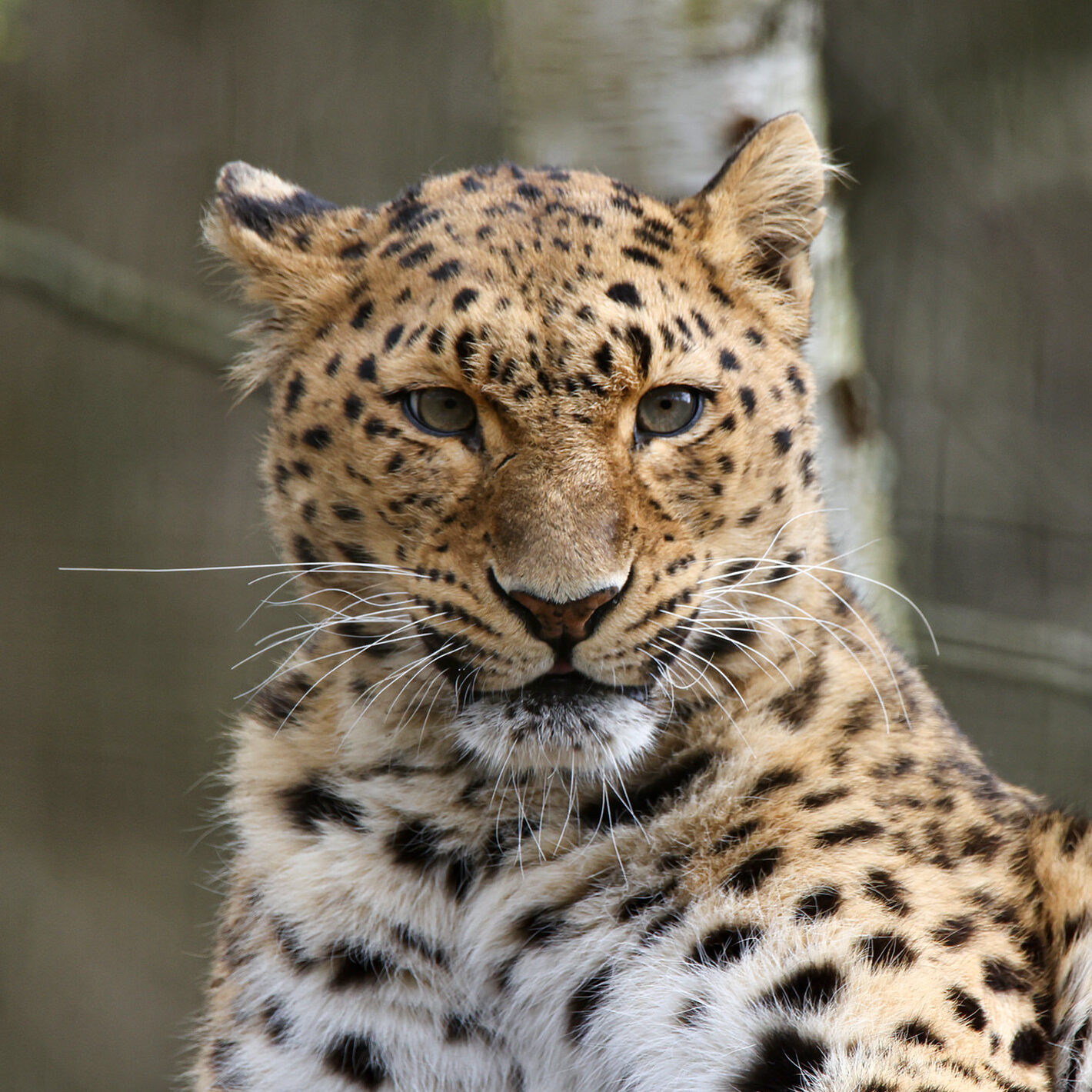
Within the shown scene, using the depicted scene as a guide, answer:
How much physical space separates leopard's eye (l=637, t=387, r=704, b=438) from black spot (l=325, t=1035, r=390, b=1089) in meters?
1.64

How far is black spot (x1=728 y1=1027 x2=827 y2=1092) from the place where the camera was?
312 cm

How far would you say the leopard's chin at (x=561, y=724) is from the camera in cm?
329

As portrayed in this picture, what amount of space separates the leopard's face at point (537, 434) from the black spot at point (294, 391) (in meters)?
0.01

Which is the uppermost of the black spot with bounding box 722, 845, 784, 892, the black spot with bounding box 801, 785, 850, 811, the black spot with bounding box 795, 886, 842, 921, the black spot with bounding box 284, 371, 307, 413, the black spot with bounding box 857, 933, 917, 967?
the black spot with bounding box 284, 371, 307, 413

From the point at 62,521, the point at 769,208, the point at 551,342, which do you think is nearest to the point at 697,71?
the point at 769,208

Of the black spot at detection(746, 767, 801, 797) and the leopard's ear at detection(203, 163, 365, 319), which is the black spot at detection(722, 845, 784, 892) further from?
the leopard's ear at detection(203, 163, 365, 319)

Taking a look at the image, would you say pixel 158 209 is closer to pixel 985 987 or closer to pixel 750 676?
pixel 750 676

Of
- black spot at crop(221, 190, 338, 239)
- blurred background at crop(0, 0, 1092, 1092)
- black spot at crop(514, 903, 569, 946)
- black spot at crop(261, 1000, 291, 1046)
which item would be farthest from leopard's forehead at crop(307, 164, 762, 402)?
blurred background at crop(0, 0, 1092, 1092)

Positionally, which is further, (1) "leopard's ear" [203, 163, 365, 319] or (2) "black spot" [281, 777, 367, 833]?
(1) "leopard's ear" [203, 163, 365, 319]

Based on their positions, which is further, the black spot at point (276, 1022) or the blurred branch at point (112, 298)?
the blurred branch at point (112, 298)

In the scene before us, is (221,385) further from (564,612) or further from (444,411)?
(564,612)

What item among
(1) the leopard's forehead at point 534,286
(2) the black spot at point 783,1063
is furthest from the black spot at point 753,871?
(1) the leopard's forehead at point 534,286

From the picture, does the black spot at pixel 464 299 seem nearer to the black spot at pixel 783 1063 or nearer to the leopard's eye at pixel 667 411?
the leopard's eye at pixel 667 411

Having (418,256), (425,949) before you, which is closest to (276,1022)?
(425,949)
